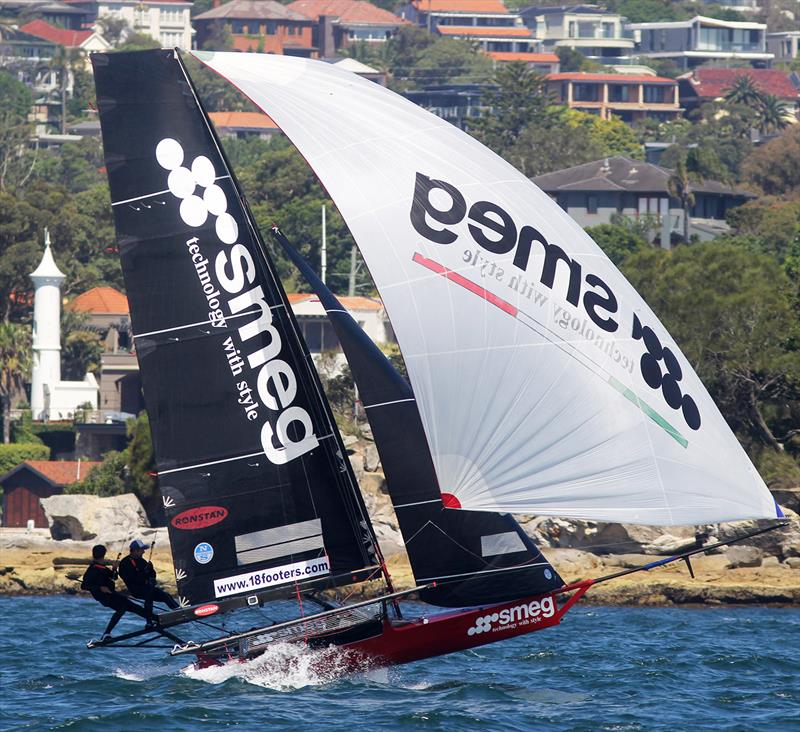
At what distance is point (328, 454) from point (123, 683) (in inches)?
129

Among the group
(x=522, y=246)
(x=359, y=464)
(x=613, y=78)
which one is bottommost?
(x=359, y=464)

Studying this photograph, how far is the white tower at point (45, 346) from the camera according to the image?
54469 mm

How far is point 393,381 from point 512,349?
77.5 inches

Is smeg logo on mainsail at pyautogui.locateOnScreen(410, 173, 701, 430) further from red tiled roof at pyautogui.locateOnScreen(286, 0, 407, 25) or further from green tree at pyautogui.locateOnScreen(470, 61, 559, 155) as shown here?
red tiled roof at pyautogui.locateOnScreen(286, 0, 407, 25)

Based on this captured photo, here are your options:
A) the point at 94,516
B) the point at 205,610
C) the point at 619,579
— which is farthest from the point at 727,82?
the point at 205,610

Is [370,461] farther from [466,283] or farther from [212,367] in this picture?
[466,283]

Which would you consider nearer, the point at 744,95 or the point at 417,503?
the point at 417,503

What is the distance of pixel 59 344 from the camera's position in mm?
55562

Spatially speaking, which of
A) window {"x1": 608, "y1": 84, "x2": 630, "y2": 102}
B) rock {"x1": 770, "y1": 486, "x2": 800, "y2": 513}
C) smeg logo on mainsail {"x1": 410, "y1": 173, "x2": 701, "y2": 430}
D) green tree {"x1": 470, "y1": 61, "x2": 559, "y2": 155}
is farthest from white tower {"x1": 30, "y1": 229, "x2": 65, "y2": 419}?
window {"x1": 608, "y1": 84, "x2": 630, "y2": 102}

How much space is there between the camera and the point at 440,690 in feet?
56.0

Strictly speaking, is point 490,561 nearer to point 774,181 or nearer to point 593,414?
point 593,414

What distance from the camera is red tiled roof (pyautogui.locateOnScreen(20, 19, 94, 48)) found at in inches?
5600

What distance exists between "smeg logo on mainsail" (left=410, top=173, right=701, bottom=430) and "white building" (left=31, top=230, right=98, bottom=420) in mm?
40086

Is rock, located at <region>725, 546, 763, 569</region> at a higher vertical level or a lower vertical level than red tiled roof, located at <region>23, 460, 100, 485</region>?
higher
